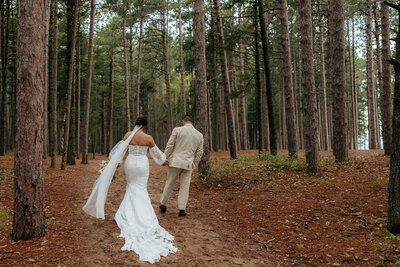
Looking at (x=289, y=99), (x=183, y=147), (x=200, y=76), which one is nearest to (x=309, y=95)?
(x=289, y=99)

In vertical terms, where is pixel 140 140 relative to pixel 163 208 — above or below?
above

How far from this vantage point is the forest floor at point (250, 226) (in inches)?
173

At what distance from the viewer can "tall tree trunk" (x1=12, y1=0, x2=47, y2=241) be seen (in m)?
4.68

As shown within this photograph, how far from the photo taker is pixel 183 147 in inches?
277

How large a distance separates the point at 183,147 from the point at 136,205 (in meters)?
1.95

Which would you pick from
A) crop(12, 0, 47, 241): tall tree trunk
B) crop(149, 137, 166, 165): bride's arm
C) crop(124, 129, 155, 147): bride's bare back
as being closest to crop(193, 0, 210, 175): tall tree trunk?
crop(149, 137, 166, 165): bride's arm

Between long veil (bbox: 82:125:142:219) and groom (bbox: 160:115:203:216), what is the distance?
1.15 m

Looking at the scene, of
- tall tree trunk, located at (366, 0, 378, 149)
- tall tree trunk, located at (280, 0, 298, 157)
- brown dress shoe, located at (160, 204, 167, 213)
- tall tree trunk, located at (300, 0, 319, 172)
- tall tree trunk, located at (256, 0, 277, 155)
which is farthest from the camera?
tall tree trunk, located at (366, 0, 378, 149)

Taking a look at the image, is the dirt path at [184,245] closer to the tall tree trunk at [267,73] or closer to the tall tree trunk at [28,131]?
the tall tree trunk at [28,131]

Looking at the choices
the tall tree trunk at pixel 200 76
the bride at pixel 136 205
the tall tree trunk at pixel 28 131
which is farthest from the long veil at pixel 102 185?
the tall tree trunk at pixel 200 76

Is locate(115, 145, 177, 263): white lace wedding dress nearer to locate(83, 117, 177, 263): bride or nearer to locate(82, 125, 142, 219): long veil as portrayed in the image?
locate(83, 117, 177, 263): bride

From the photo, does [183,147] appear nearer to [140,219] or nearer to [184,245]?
[140,219]

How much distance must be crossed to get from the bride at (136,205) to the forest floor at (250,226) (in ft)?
0.79

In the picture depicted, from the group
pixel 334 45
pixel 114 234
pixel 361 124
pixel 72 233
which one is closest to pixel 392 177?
pixel 114 234
